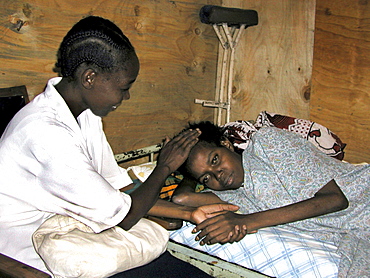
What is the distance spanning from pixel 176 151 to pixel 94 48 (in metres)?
0.62

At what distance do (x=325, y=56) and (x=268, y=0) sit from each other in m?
0.70

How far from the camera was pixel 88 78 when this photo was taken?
4.80 ft

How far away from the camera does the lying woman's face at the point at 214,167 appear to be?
2.05m

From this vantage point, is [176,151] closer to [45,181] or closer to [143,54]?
[45,181]

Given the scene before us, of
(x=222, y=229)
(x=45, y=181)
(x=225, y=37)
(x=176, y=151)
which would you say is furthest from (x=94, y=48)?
(x=225, y=37)

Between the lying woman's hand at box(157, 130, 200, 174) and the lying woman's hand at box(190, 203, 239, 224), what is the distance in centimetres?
27

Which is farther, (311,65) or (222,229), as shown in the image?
(311,65)

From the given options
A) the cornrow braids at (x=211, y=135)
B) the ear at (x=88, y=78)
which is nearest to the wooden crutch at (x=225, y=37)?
the cornrow braids at (x=211, y=135)

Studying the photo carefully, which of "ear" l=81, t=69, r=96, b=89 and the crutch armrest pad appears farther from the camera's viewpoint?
the crutch armrest pad

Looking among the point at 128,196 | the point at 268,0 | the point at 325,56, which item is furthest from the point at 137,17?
the point at 128,196

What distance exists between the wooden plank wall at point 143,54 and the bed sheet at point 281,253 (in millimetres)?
1262

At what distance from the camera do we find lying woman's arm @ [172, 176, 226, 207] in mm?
2131

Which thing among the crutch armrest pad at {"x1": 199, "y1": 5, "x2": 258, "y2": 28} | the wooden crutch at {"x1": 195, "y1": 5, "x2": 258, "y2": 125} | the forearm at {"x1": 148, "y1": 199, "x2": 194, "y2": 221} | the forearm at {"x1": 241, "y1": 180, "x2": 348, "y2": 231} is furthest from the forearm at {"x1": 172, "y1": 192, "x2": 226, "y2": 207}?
the crutch armrest pad at {"x1": 199, "y1": 5, "x2": 258, "y2": 28}

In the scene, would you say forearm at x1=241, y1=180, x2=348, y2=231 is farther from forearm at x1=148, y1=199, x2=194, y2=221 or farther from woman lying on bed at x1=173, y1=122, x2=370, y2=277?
forearm at x1=148, y1=199, x2=194, y2=221
